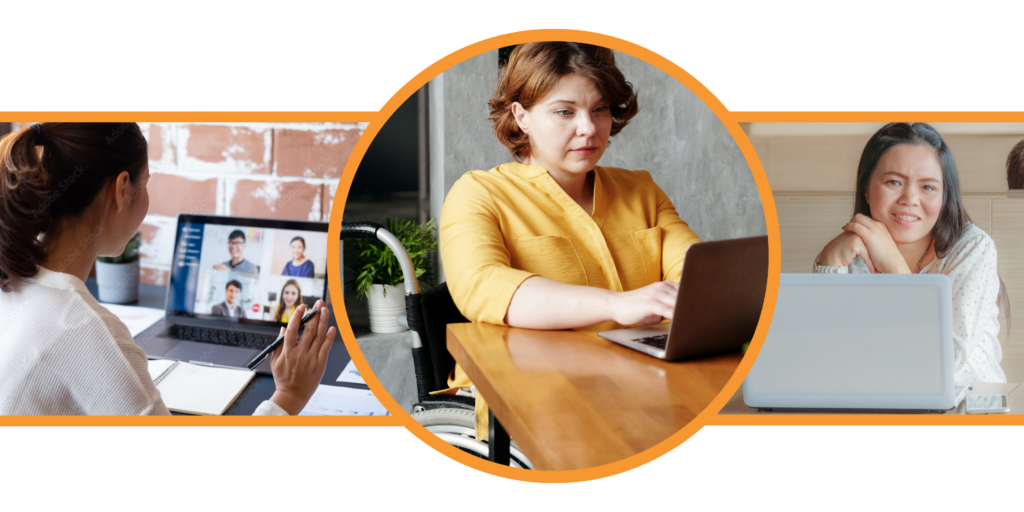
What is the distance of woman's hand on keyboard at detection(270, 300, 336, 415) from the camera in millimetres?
1197

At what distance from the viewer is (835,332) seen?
4.23ft

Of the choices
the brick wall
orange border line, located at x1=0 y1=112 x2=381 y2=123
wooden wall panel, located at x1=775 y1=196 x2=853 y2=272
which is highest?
orange border line, located at x1=0 y1=112 x2=381 y2=123

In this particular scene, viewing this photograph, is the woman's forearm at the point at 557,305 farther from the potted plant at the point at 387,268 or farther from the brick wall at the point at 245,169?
the brick wall at the point at 245,169

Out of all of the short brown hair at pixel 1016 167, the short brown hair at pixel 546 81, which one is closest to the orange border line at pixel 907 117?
the short brown hair at pixel 1016 167

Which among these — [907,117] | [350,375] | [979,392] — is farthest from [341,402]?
[979,392]

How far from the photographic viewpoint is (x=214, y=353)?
4.29 ft

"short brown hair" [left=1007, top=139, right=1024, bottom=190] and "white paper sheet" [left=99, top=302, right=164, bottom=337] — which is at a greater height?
"short brown hair" [left=1007, top=139, right=1024, bottom=190]

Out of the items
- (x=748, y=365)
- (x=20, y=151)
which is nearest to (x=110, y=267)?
(x=20, y=151)

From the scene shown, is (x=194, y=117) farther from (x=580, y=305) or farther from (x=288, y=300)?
(x=580, y=305)

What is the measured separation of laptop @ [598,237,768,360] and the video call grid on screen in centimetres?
63

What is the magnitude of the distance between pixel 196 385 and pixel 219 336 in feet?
0.50

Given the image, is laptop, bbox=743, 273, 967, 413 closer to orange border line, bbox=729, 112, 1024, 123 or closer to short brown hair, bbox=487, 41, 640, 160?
orange border line, bbox=729, 112, 1024, 123

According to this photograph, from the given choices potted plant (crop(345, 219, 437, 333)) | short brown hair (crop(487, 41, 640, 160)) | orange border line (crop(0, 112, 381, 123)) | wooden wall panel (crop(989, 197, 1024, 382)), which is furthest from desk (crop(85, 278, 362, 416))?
wooden wall panel (crop(989, 197, 1024, 382))

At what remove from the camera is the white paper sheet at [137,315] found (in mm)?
1347
